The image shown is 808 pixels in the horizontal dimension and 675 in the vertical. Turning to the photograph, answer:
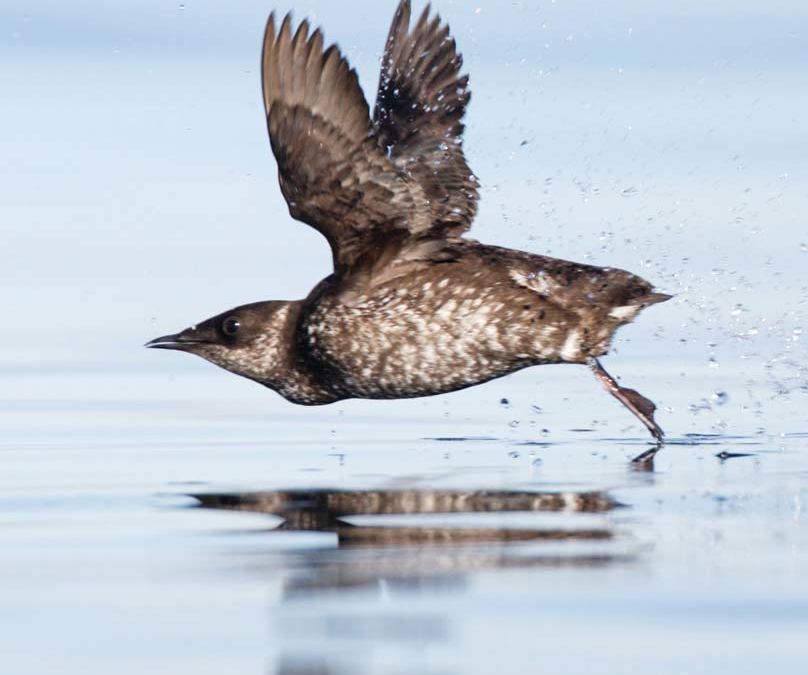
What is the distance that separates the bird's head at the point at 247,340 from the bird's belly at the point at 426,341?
51cm

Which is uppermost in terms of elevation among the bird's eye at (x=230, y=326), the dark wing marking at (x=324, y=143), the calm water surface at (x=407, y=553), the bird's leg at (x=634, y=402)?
the dark wing marking at (x=324, y=143)

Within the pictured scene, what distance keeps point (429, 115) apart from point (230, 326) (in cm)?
162

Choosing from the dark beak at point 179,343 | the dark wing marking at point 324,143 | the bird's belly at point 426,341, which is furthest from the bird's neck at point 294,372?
the dark wing marking at point 324,143

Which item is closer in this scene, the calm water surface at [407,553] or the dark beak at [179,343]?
the calm water surface at [407,553]

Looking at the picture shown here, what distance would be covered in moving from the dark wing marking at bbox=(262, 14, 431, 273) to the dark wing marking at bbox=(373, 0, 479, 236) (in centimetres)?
39

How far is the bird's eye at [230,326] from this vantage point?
414 inches

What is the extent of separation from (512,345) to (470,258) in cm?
53

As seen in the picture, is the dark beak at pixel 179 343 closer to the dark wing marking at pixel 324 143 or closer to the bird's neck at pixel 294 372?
the bird's neck at pixel 294 372

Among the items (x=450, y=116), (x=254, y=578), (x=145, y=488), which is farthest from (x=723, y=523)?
(x=450, y=116)

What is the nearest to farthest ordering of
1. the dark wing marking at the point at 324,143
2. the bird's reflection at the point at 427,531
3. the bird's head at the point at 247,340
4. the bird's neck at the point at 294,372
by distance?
the bird's reflection at the point at 427,531 < the dark wing marking at the point at 324,143 < the bird's neck at the point at 294,372 < the bird's head at the point at 247,340

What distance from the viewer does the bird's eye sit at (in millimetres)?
10516

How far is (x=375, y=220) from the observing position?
9648 millimetres

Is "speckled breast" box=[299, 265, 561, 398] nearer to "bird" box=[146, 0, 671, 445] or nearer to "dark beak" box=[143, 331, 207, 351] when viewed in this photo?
"bird" box=[146, 0, 671, 445]

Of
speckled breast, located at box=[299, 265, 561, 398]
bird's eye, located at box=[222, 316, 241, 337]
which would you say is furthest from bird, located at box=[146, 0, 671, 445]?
bird's eye, located at box=[222, 316, 241, 337]
